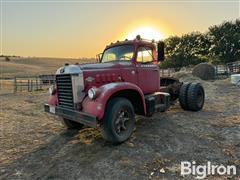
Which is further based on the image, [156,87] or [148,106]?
[156,87]

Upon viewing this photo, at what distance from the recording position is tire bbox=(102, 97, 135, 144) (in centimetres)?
519

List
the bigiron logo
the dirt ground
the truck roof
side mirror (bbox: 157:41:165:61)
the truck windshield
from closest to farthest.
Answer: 1. the bigiron logo
2. the dirt ground
3. the truck windshield
4. the truck roof
5. side mirror (bbox: 157:41:165:61)

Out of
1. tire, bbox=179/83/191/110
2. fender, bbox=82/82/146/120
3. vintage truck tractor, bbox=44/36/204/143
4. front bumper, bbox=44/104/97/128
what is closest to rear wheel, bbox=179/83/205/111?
tire, bbox=179/83/191/110

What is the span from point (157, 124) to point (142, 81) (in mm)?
1193

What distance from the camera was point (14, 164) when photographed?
4832 millimetres

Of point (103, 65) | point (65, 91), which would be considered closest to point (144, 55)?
point (103, 65)

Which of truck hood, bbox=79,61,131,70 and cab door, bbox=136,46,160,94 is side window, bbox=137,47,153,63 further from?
truck hood, bbox=79,61,131,70

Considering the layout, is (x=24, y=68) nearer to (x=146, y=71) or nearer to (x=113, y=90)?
(x=146, y=71)

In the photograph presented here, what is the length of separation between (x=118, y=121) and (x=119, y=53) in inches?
84.5

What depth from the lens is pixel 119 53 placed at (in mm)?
6898

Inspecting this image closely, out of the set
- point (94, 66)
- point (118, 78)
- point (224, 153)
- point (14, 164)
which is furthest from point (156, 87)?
point (14, 164)

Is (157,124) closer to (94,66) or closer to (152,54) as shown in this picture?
(152,54)

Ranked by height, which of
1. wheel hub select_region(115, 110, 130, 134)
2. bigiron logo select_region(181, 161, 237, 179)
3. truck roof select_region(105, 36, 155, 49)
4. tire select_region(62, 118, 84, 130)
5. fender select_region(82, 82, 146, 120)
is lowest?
bigiron logo select_region(181, 161, 237, 179)

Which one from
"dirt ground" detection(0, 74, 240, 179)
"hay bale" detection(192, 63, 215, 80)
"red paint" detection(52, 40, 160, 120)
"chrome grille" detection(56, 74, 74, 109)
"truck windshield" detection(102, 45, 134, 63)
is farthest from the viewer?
"hay bale" detection(192, 63, 215, 80)
